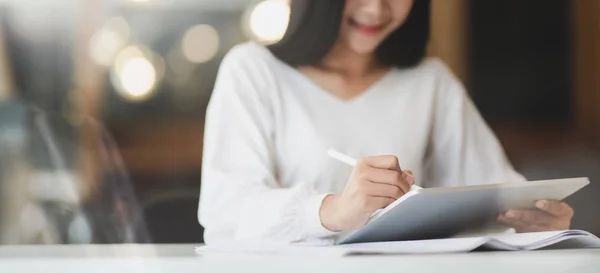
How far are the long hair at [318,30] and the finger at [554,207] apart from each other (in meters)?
0.23

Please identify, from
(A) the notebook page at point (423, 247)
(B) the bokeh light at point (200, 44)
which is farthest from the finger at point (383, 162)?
(B) the bokeh light at point (200, 44)

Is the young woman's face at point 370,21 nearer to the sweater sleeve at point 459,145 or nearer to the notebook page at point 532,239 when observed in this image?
the sweater sleeve at point 459,145

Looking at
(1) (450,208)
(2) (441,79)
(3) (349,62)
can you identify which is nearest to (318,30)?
(3) (349,62)

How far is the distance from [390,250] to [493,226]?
0.20 meters

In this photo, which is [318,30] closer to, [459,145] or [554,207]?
[459,145]

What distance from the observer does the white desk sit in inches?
22.6

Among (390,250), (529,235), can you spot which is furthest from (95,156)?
(529,235)

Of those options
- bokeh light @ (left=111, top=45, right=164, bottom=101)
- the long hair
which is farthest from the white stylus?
bokeh light @ (left=111, top=45, right=164, bottom=101)

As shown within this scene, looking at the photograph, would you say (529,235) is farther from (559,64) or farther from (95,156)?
(95,156)

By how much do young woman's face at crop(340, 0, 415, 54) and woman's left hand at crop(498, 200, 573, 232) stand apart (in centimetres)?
26

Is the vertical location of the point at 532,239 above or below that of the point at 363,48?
below

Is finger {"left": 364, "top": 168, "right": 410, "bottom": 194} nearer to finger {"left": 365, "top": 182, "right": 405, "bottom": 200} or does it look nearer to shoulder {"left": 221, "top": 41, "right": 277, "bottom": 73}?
finger {"left": 365, "top": 182, "right": 405, "bottom": 200}

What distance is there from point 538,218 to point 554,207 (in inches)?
0.9

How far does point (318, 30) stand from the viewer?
0.81 metres
